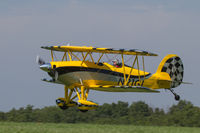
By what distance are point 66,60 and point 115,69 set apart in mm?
2783

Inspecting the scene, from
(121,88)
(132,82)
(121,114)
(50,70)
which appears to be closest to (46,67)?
(50,70)

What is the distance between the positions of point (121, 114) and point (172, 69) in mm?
8946

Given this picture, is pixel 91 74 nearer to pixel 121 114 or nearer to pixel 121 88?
pixel 121 88

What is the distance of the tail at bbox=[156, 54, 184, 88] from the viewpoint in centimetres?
2394

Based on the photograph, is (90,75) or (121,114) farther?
(121,114)

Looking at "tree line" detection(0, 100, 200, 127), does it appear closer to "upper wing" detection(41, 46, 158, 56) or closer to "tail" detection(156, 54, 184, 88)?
"tail" detection(156, 54, 184, 88)

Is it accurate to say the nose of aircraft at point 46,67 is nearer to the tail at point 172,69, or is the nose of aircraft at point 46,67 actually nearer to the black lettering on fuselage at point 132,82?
the black lettering on fuselage at point 132,82

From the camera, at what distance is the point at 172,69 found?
78.8ft

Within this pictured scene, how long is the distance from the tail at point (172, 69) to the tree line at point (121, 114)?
7.63ft

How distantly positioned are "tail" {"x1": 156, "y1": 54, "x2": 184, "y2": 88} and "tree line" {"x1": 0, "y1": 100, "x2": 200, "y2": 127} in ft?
7.63

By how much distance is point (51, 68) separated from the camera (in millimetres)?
20344

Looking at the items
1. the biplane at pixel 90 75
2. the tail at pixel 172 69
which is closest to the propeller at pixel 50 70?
the biplane at pixel 90 75

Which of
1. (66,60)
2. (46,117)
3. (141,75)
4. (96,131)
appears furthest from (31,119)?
(96,131)

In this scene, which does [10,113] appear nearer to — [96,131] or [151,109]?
[151,109]
